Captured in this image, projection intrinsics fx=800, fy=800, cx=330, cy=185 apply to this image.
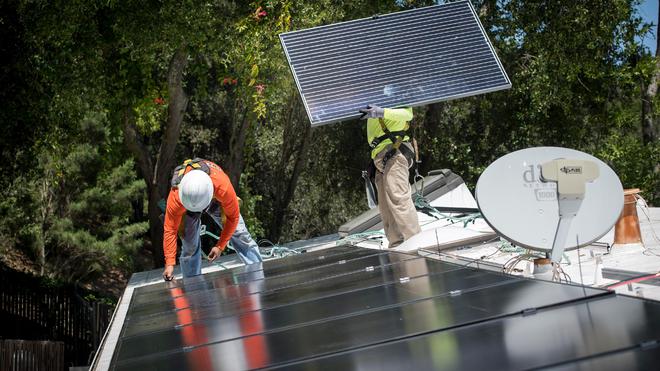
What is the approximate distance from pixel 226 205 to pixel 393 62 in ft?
8.87

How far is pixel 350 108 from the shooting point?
7773 millimetres

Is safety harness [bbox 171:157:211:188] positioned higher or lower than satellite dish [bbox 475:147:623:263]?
higher

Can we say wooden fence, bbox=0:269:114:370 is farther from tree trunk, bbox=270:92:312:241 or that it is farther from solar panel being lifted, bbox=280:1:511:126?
solar panel being lifted, bbox=280:1:511:126

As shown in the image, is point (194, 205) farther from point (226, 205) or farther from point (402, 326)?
point (402, 326)

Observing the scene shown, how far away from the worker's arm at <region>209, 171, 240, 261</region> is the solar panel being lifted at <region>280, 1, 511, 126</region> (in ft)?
3.90

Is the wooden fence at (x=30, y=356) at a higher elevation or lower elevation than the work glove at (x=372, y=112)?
lower

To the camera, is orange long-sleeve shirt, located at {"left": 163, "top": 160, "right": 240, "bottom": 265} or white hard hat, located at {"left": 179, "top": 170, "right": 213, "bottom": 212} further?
orange long-sleeve shirt, located at {"left": 163, "top": 160, "right": 240, "bottom": 265}

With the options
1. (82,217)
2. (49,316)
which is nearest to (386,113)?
(49,316)

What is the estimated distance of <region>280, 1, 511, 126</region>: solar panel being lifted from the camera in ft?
26.3

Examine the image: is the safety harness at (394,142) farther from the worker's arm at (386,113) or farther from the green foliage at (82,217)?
the green foliage at (82,217)

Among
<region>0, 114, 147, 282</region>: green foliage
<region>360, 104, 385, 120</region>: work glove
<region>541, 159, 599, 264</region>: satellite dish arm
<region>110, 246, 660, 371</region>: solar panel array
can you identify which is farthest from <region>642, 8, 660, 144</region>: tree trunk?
<region>110, 246, 660, 371</region>: solar panel array

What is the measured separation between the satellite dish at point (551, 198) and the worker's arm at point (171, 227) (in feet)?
9.83

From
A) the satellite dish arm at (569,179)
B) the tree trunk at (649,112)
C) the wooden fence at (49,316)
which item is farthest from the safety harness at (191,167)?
the tree trunk at (649,112)

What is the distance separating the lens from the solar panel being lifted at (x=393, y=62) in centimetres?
803
